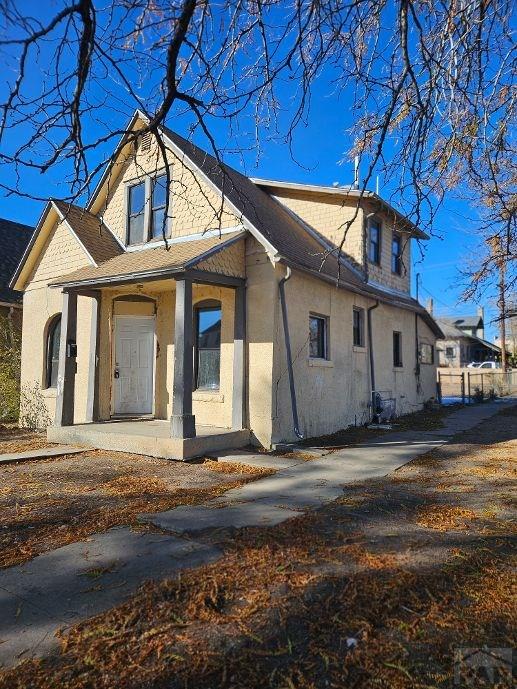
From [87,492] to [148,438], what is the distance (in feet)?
7.60

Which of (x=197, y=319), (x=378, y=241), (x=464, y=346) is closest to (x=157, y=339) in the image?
(x=197, y=319)

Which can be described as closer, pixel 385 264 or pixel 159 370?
pixel 159 370

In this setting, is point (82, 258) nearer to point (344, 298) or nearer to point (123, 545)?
point (344, 298)

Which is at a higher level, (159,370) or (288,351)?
(288,351)

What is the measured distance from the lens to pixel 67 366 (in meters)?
10.2

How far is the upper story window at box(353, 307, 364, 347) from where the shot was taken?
12.8 metres

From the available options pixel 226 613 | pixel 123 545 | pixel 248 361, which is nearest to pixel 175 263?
pixel 248 361

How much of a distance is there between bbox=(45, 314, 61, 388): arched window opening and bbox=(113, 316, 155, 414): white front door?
2.36 m

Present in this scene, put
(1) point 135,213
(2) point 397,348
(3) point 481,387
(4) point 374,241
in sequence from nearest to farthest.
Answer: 1. (1) point 135,213
2. (4) point 374,241
3. (2) point 397,348
4. (3) point 481,387

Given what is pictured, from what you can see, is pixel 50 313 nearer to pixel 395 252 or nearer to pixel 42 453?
pixel 42 453

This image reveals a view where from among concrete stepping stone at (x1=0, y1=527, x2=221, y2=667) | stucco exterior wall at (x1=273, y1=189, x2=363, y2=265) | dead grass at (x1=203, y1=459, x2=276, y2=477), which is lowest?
concrete stepping stone at (x1=0, y1=527, x2=221, y2=667)

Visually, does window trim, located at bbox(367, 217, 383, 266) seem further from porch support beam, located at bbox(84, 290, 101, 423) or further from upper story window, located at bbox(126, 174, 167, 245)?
porch support beam, located at bbox(84, 290, 101, 423)

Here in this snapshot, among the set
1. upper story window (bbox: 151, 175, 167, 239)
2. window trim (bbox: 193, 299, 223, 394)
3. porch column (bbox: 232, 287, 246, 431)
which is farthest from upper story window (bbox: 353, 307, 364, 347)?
upper story window (bbox: 151, 175, 167, 239)

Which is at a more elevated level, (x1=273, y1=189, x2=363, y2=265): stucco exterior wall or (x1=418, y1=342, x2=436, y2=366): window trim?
(x1=273, y1=189, x2=363, y2=265): stucco exterior wall
